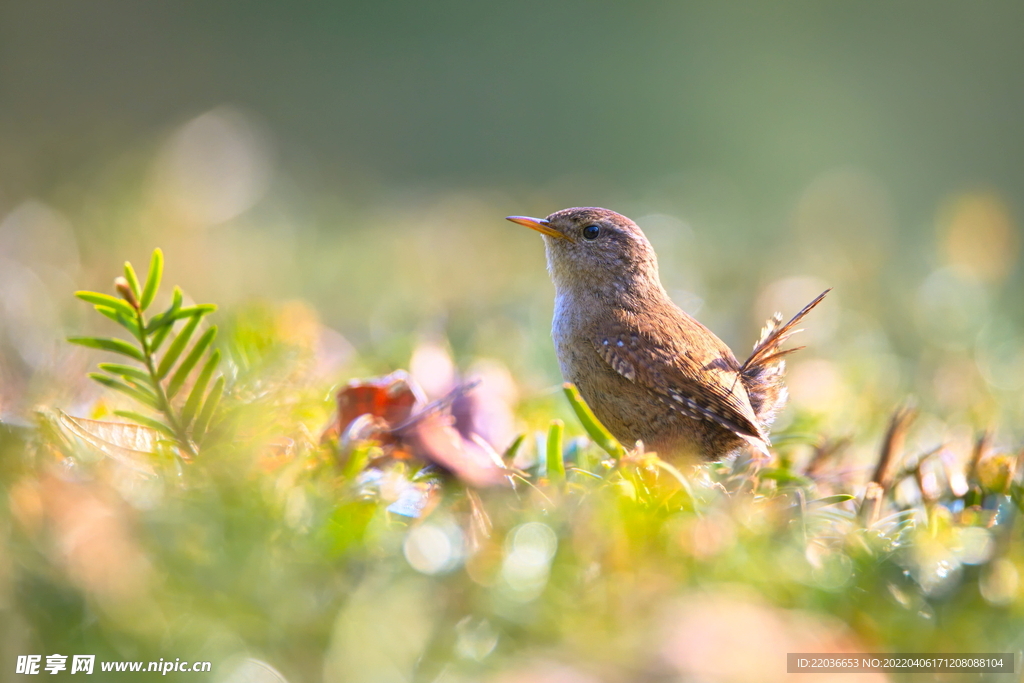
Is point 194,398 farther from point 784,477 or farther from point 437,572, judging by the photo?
point 784,477

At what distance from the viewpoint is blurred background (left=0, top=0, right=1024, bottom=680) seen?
115 inches

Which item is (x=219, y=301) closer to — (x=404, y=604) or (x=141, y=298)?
(x=141, y=298)

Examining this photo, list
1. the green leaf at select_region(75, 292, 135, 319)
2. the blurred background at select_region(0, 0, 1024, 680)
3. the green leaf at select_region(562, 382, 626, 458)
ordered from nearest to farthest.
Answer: the green leaf at select_region(75, 292, 135, 319) → the green leaf at select_region(562, 382, 626, 458) → the blurred background at select_region(0, 0, 1024, 680)

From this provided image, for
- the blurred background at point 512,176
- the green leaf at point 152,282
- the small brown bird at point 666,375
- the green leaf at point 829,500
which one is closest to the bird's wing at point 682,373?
the small brown bird at point 666,375

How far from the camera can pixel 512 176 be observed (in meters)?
8.09

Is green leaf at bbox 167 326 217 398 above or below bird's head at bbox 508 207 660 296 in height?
below

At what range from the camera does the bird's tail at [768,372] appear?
8.51 ft

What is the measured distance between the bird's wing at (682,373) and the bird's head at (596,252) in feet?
1.38

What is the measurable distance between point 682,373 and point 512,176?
5.76 m

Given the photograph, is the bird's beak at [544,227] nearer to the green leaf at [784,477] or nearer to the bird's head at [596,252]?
the bird's head at [596,252]

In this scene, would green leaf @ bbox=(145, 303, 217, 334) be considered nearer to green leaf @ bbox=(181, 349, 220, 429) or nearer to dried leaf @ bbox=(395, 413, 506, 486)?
green leaf @ bbox=(181, 349, 220, 429)

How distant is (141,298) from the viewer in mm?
1344

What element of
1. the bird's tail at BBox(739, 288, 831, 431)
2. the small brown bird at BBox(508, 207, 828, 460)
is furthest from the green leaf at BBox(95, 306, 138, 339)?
the bird's tail at BBox(739, 288, 831, 431)

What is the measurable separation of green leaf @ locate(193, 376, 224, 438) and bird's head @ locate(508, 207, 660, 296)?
180 centimetres
